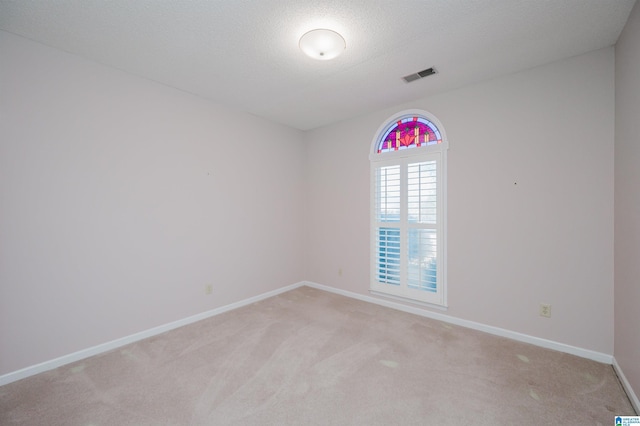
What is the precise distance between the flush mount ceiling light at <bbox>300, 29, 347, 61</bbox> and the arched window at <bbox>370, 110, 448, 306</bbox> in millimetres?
1594

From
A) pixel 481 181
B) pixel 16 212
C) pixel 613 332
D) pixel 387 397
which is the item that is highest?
pixel 481 181

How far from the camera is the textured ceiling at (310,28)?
5.92ft

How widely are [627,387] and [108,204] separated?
14.0 feet

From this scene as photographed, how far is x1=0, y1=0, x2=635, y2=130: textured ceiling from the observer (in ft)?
5.92

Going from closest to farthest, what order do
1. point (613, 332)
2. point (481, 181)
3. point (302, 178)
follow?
point (613, 332), point (481, 181), point (302, 178)

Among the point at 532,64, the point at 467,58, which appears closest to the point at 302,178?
the point at 467,58

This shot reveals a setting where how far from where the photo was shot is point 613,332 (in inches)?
87.4

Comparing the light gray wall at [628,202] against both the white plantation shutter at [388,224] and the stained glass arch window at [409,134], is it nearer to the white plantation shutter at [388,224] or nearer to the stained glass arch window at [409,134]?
the stained glass arch window at [409,134]

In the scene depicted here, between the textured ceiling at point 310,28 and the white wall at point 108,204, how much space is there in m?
0.34

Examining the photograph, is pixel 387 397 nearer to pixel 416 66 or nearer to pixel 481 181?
pixel 481 181

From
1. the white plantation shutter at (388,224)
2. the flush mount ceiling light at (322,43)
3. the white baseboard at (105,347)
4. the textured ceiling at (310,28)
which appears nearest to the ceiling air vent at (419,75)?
the textured ceiling at (310,28)

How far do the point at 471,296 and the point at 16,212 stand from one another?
13.5ft

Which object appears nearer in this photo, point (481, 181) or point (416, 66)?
point (416, 66)

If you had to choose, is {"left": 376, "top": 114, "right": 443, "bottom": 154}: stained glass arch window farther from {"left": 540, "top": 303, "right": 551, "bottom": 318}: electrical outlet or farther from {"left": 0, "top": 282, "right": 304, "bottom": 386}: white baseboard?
{"left": 0, "top": 282, "right": 304, "bottom": 386}: white baseboard
